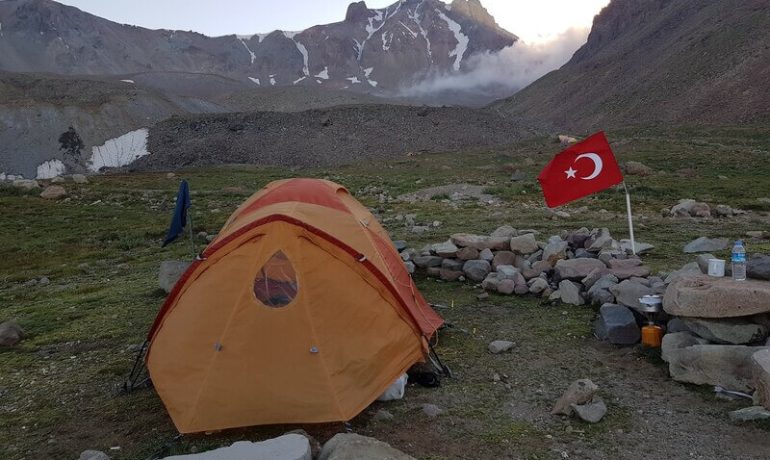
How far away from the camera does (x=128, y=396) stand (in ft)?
Result: 23.2

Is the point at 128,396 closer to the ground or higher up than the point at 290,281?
closer to the ground

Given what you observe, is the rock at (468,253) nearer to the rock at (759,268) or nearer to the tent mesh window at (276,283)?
the rock at (759,268)

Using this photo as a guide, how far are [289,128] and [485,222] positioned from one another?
52.1 metres

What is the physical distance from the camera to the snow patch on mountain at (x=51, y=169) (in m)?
54.4

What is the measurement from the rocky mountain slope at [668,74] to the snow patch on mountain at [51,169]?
254 feet

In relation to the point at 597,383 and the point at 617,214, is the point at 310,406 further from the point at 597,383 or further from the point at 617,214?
the point at 617,214

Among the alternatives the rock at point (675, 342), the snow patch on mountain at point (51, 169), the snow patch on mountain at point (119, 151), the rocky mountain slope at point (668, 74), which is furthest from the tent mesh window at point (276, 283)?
the rocky mountain slope at point (668, 74)

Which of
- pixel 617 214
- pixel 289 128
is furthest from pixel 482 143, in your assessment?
pixel 617 214

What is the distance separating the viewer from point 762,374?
5617mm

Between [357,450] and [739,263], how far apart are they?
5415 millimetres

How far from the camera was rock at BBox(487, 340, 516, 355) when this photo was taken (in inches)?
312

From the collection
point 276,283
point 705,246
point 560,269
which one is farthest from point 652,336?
point 705,246

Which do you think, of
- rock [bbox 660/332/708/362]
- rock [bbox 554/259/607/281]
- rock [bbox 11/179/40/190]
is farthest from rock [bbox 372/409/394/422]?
rock [bbox 11/179/40/190]

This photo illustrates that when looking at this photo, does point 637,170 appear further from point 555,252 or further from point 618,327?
point 618,327
